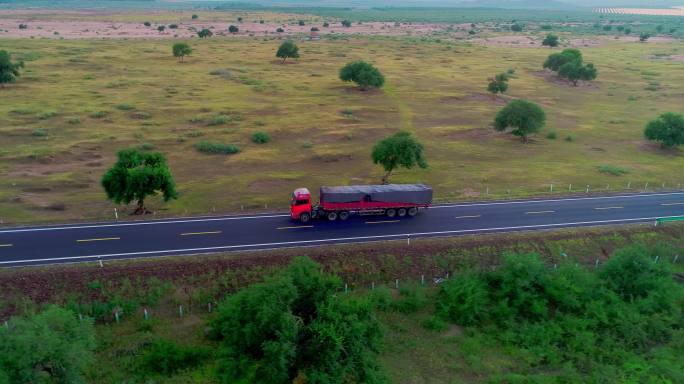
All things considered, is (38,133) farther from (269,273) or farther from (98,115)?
(269,273)

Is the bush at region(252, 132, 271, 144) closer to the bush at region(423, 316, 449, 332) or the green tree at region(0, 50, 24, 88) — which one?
the bush at region(423, 316, 449, 332)

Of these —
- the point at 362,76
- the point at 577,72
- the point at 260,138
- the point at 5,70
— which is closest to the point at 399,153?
the point at 260,138

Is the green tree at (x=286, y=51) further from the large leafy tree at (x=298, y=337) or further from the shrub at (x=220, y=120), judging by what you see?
the large leafy tree at (x=298, y=337)

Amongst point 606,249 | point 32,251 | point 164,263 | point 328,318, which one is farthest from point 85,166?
point 606,249

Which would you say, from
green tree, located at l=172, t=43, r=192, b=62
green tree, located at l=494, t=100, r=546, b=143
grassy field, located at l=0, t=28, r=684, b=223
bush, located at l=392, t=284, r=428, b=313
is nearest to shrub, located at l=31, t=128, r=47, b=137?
grassy field, located at l=0, t=28, r=684, b=223

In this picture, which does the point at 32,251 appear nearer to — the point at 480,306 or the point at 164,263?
the point at 164,263

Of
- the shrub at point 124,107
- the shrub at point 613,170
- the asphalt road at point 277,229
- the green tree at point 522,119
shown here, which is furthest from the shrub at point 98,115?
the shrub at point 613,170
